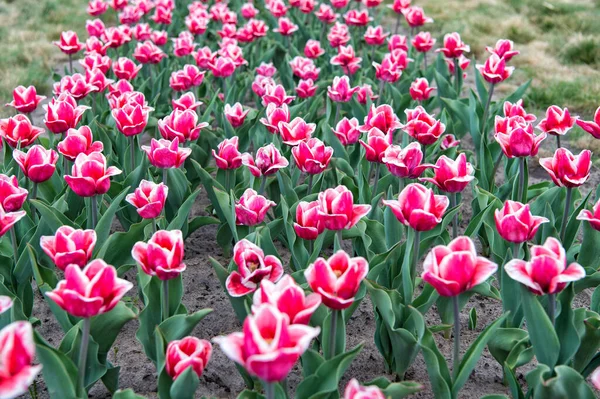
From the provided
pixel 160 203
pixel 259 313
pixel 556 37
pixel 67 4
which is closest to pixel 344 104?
pixel 160 203

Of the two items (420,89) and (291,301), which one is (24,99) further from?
(291,301)

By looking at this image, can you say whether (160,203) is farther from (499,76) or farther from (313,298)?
(499,76)

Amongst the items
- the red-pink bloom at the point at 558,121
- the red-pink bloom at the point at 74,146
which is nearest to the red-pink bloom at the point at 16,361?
the red-pink bloom at the point at 74,146

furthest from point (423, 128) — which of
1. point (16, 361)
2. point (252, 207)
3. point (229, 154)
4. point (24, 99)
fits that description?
point (16, 361)

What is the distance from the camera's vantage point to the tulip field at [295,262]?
169cm

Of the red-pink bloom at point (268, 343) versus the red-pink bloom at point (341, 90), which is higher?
the red-pink bloom at point (268, 343)

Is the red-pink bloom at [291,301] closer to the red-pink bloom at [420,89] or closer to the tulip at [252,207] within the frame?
the tulip at [252,207]

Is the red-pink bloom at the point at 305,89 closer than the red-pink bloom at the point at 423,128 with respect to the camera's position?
No

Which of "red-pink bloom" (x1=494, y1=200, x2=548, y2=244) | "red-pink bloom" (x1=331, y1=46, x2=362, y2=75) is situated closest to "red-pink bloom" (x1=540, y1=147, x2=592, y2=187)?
"red-pink bloom" (x1=494, y1=200, x2=548, y2=244)

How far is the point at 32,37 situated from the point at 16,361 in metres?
6.22

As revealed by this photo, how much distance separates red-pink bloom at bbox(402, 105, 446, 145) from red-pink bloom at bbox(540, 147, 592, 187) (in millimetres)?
617

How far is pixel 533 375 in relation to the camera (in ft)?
6.16

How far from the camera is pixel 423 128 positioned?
2912mm

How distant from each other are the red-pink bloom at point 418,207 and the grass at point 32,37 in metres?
3.66
